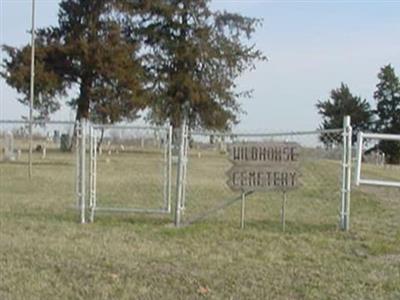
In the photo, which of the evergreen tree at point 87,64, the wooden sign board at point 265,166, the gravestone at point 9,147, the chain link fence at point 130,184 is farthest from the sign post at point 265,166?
the evergreen tree at point 87,64

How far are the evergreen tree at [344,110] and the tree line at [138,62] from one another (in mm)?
24828

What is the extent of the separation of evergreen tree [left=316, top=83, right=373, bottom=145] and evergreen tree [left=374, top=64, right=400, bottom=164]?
141cm

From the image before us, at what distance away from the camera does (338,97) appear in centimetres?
8069

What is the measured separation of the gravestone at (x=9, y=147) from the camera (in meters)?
→ 33.4

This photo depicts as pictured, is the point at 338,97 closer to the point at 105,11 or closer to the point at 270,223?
the point at 105,11

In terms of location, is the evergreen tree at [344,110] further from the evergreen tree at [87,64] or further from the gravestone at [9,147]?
the gravestone at [9,147]

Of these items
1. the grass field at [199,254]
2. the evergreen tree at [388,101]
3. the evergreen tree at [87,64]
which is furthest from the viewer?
the evergreen tree at [388,101]

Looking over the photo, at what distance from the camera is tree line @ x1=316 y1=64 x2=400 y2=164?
75688 mm

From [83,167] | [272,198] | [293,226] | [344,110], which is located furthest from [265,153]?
[344,110]

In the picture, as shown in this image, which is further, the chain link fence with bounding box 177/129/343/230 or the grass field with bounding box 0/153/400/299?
the chain link fence with bounding box 177/129/343/230

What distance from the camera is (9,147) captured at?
3456 cm

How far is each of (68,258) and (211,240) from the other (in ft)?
7.66

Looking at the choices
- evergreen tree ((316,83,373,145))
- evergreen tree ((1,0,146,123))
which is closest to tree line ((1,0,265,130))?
evergreen tree ((1,0,146,123))

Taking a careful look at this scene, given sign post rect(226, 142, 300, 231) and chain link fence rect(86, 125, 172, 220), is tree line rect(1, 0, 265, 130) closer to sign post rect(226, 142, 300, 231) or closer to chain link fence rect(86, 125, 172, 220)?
chain link fence rect(86, 125, 172, 220)
